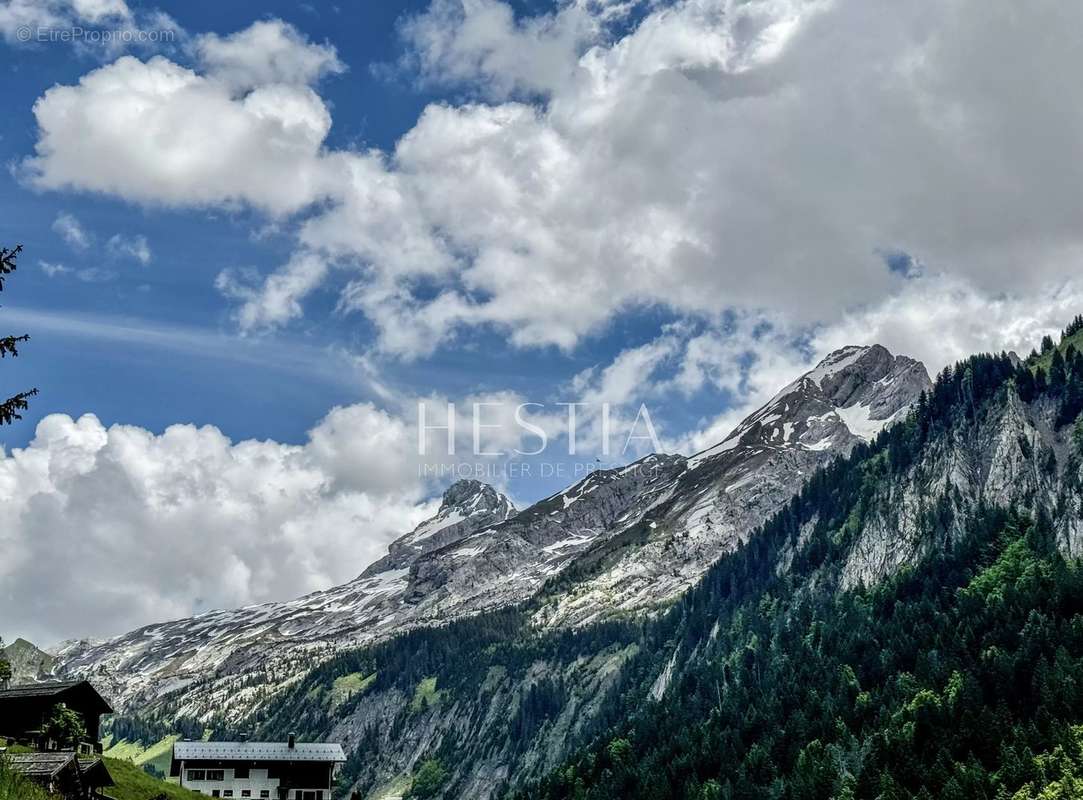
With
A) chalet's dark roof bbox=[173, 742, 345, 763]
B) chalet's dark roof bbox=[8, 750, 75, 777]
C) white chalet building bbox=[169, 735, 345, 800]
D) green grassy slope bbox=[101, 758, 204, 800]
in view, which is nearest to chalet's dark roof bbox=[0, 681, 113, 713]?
green grassy slope bbox=[101, 758, 204, 800]

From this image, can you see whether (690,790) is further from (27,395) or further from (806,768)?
(27,395)

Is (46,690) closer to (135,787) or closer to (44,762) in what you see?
(135,787)

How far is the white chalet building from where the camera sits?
12119 centimetres

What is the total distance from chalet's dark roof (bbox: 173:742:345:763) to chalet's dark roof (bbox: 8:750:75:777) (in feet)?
227

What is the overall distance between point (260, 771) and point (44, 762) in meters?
72.6

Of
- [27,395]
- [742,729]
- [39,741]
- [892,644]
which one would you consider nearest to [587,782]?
[742,729]

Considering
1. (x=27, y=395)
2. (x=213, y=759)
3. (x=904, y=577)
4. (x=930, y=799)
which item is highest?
(x=904, y=577)

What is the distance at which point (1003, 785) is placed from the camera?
355 feet

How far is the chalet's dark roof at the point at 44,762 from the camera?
52.4 meters

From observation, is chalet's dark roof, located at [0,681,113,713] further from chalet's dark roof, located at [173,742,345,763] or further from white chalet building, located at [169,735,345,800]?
white chalet building, located at [169,735,345,800]

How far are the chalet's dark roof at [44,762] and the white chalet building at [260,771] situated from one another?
6914cm

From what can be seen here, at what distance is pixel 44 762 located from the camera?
177 ft

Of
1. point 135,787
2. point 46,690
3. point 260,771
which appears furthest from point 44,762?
point 260,771

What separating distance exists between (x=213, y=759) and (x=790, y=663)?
10250 centimetres
